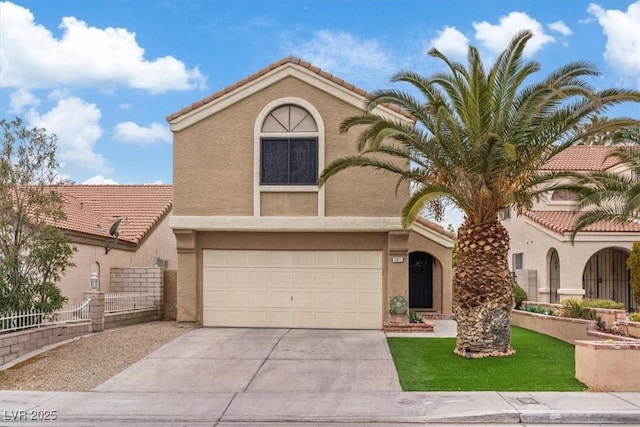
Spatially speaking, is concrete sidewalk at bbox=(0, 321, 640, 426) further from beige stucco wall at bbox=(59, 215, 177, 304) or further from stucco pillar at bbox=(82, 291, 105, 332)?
beige stucco wall at bbox=(59, 215, 177, 304)

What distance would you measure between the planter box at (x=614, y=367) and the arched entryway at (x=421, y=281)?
11561mm

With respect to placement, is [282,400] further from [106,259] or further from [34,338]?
[106,259]

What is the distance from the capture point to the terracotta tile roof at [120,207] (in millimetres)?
21375

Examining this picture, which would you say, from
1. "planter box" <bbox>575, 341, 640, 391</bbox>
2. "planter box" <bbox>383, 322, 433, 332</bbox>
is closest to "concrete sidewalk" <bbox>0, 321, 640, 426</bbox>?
"planter box" <bbox>575, 341, 640, 391</bbox>

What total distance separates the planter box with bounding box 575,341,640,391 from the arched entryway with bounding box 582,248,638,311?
12400 mm

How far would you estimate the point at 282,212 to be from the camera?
687 inches

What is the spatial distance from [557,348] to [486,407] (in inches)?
233

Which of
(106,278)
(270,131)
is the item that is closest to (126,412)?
(270,131)

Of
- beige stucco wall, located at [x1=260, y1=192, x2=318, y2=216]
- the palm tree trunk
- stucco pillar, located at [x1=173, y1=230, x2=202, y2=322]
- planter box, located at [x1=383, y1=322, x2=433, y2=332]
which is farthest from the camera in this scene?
stucco pillar, located at [x1=173, y1=230, x2=202, y2=322]

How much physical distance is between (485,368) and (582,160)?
52.8ft

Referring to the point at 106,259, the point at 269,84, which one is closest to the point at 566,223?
the point at 269,84

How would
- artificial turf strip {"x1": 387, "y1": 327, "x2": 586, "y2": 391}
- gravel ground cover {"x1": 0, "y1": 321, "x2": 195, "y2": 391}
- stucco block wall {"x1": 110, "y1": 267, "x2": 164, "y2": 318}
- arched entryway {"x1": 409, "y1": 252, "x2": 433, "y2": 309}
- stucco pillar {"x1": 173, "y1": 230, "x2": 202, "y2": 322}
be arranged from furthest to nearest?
arched entryway {"x1": 409, "y1": 252, "x2": 433, "y2": 309} → stucco block wall {"x1": 110, "y1": 267, "x2": 164, "y2": 318} → stucco pillar {"x1": 173, "y1": 230, "x2": 202, "y2": 322} → gravel ground cover {"x1": 0, "y1": 321, "x2": 195, "y2": 391} → artificial turf strip {"x1": 387, "y1": 327, "x2": 586, "y2": 391}

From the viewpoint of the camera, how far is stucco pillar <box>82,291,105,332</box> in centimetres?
1611

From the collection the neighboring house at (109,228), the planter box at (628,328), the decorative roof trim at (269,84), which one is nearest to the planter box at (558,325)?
the planter box at (628,328)
